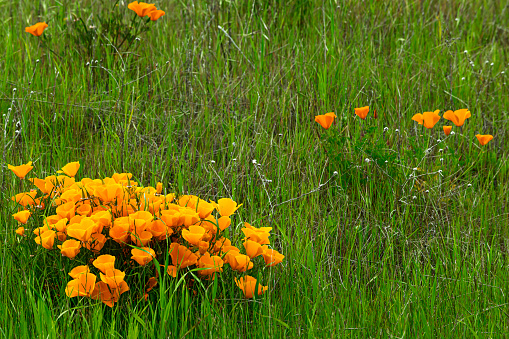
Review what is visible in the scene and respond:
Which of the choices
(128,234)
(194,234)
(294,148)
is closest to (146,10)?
(294,148)

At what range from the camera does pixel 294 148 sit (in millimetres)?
2979

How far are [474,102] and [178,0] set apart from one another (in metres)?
2.40

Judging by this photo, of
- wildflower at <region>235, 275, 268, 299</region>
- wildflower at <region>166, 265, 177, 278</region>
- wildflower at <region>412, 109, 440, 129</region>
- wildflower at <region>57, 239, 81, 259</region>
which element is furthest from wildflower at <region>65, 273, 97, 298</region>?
wildflower at <region>412, 109, 440, 129</region>

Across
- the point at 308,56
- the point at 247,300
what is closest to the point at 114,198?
the point at 247,300

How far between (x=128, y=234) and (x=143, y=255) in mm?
143

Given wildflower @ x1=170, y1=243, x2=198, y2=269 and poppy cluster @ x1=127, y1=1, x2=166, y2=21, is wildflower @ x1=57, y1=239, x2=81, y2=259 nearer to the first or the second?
wildflower @ x1=170, y1=243, x2=198, y2=269

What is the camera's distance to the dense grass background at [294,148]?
2.00m

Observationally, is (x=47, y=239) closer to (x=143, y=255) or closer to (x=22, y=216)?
(x=22, y=216)

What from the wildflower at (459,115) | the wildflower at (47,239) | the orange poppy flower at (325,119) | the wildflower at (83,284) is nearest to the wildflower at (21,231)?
the wildflower at (47,239)

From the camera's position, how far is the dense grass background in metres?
2.00

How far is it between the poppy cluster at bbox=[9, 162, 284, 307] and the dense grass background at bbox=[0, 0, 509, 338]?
10 centimetres

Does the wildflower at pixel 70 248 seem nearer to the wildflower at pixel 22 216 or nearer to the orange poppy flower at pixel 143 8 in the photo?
the wildflower at pixel 22 216

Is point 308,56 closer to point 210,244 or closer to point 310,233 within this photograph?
point 310,233

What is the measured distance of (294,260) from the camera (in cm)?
A: 228
